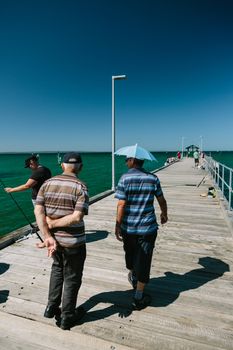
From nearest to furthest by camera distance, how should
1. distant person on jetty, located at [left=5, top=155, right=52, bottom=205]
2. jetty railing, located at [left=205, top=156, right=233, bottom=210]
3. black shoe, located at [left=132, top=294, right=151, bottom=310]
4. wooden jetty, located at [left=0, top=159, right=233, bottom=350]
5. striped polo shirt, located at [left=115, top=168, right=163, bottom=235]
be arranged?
1. wooden jetty, located at [left=0, top=159, right=233, bottom=350]
2. striped polo shirt, located at [left=115, top=168, right=163, bottom=235]
3. black shoe, located at [left=132, top=294, right=151, bottom=310]
4. distant person on jetty, located at [left=5, top=155, right=52, bottom=205]
5. jetty railing, located at [left=205, top=156, right=233, bottom=210]

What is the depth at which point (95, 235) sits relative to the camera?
5.95 metres

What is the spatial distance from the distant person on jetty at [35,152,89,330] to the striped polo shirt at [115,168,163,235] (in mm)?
612

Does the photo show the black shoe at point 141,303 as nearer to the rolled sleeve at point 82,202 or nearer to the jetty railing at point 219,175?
the rolled sleeve at point 82,202

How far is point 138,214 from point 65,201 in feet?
3.16

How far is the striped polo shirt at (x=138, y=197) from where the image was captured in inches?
123

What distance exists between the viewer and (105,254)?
16.1 feet

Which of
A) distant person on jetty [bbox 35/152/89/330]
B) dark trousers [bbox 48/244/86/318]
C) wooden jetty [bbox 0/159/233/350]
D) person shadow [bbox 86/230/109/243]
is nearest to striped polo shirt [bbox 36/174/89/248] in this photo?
distant person on jetty [bbox 35/152/89/330]

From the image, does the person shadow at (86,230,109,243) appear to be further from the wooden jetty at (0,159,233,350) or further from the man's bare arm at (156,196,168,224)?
the man's bare arm at (156,196,168,224)

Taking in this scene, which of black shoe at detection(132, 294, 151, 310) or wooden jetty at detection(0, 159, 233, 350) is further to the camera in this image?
black shoe at detection(132, 294, 151, 310)

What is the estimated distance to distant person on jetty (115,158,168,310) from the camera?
3.13 meters

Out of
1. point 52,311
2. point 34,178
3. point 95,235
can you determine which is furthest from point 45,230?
point 95,235

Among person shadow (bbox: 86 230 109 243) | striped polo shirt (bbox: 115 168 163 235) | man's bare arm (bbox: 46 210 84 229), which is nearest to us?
man's bare arm (bbox: 46 210 84 229)

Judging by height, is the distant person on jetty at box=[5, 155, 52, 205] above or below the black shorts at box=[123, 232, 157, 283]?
above

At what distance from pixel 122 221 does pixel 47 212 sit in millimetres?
983
